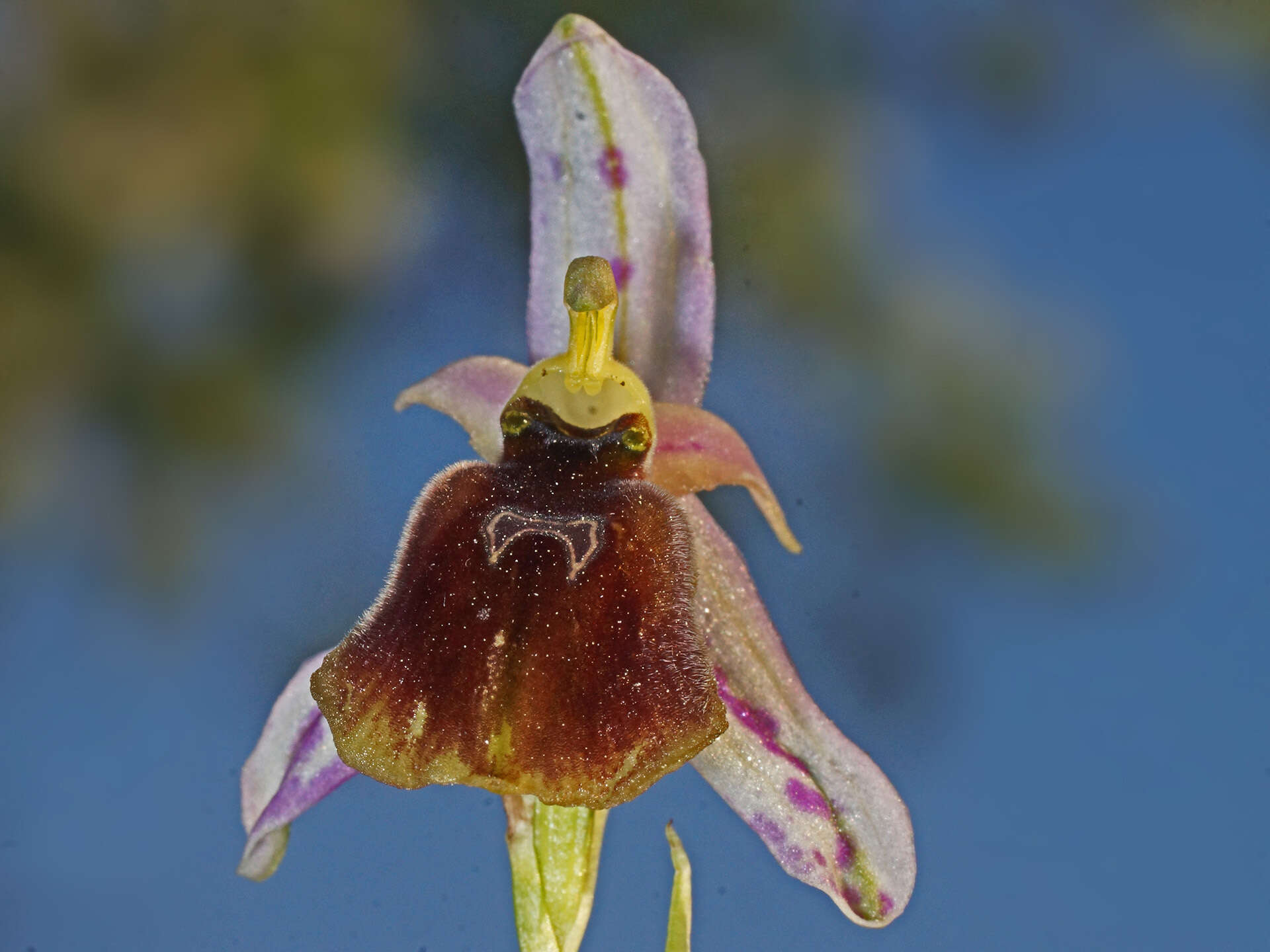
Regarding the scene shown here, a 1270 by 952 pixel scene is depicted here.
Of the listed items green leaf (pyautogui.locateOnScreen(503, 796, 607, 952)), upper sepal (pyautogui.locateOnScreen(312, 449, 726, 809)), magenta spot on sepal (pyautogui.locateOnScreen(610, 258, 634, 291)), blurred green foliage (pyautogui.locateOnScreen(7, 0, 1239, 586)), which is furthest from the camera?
blurred green foliage (pyautogui.locateOnScreen(7, 0, 1239, 586))

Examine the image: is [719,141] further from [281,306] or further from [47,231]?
[47,231]

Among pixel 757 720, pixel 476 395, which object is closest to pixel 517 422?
pixel 476 395

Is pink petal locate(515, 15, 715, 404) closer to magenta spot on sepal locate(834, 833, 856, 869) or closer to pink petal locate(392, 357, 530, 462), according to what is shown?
pink petal locate(392, 357, 530, 462)

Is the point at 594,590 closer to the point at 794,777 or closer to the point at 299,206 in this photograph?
the point at 794,777

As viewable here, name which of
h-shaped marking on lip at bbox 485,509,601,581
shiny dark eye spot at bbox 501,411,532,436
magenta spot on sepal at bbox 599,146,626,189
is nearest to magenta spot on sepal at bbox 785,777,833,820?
h-shaped marking on lip at bbox 485,509,601,581

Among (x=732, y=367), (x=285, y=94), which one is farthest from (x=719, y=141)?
(x=285, y=94)

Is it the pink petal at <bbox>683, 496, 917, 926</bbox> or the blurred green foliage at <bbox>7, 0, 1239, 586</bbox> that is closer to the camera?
the pink petal at <bbox>683, 496, 917, 926</bbox>
